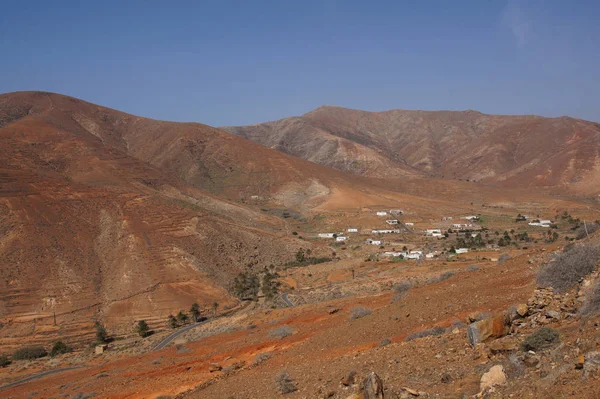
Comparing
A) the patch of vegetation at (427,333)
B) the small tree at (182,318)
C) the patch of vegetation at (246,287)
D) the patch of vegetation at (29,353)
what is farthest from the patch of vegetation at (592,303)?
the patch of vegetation at (246,287)

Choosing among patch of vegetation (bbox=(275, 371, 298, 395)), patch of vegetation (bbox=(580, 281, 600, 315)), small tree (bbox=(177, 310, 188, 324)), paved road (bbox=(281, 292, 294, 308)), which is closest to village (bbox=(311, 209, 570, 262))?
paved road (bbox=(281, 292, 294, 308))

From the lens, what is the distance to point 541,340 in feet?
31.7

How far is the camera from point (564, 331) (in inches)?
403

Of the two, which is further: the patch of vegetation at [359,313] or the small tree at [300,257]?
the small tree at [300,257]

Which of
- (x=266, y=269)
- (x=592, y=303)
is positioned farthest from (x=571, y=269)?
(x=266, y=269)

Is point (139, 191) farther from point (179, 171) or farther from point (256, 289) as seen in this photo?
point (179, 171)

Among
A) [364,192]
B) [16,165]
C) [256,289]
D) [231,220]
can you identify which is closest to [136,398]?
[256,289]

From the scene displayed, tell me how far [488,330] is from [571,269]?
441 centimetres

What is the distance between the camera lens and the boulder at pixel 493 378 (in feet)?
28.0

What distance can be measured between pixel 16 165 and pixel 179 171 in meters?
54.3

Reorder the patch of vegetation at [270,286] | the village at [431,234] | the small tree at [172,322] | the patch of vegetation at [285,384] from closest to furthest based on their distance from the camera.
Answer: the patch of vegetation at [285,384], the small tree at [172,322], the patch of vegetation at [270,286], the village at [431,234]

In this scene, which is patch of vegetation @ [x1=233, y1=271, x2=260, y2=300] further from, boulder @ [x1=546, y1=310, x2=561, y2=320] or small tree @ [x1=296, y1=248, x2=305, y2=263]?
boulder @ [x1=546, y1=310, x2=561, y2=320]

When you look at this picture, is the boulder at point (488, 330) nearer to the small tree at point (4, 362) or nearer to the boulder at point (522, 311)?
the boulder at point (522, 311)

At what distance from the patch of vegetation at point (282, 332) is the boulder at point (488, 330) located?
11964mm
